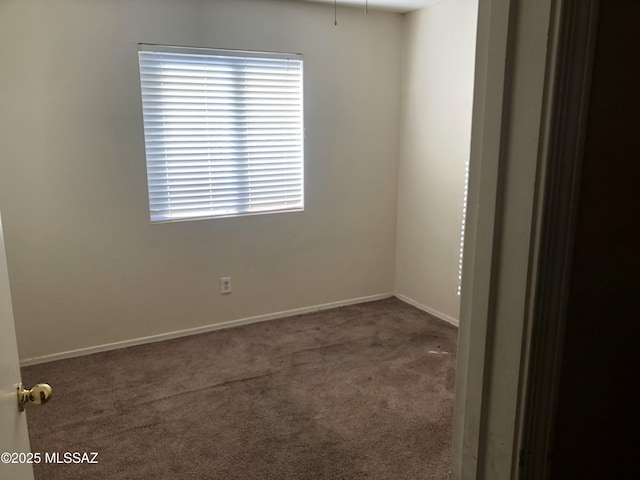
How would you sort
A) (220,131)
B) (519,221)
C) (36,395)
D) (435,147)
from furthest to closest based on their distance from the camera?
(435,147) < (220,131) < (36,395) < (519,221)

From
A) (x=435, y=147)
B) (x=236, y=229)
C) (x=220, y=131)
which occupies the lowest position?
(x=236, y=229)

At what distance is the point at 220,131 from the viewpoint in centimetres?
338

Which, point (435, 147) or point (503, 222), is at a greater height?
point (435, 147)

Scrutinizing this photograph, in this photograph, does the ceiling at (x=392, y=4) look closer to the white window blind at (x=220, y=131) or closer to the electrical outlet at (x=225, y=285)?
the white window blind at (x=220, y=131)

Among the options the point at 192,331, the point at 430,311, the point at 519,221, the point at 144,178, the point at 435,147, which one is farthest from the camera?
the point at 430,311

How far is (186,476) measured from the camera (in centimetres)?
205

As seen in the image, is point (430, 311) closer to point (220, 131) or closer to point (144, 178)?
point (220, 131)

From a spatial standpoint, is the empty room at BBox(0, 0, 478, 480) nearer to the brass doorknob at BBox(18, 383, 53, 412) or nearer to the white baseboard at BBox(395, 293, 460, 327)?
the white baseboard at BBox(395, 293, 460, 327)

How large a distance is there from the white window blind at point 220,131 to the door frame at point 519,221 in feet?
9.40

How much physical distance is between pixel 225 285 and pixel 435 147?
6.31ft

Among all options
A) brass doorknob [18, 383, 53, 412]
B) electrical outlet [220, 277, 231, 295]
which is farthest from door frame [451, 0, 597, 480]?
electrical outlet [220, 277, 231, 295]

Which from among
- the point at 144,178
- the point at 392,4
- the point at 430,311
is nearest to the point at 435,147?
the point at 392,4

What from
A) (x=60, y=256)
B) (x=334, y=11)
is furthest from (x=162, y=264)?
(x=334, y=11)

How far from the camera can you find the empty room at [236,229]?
2404mm
